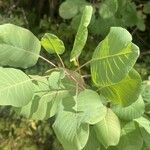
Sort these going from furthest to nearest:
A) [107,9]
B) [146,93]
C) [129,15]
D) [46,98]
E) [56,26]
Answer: [56,26] → [129,15] → [107,9] → [146,93] → [46,98]

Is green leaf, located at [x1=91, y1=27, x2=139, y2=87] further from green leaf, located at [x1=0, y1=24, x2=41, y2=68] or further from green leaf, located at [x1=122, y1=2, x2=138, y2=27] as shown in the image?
green leaf, located at [x1=122, y1=2, x2=138, y2=27]

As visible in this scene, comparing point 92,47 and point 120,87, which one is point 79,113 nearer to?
point 120,87

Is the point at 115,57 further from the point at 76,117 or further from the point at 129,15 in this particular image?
the point at 129,15

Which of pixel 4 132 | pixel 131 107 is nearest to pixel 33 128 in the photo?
pixel 4 132

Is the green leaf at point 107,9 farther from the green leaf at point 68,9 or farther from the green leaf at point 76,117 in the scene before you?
the green leaf at point 76,117

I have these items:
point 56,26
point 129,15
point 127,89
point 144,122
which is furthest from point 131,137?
point 56,26

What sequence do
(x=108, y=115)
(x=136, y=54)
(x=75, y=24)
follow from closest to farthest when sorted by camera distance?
(x=136, y=54) → (x=108, y=115) → (x=75, y=24)
